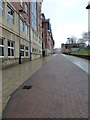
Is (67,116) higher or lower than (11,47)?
lower

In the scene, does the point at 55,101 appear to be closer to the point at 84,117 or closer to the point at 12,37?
the point at 84,117

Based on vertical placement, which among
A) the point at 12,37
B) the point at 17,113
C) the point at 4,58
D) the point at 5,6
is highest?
the point at 5,6

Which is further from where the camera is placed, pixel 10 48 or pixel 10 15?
pixel 10 15

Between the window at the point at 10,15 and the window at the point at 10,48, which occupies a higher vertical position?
the window at the point at 10,15

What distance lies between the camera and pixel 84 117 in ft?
15.1

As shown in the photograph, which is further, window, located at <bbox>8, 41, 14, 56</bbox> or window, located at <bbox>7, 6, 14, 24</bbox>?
window, located at <bbox>7, 6, 14, 24</bbox>

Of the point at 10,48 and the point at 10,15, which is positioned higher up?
the point at 10,15

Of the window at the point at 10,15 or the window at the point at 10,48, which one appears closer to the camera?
the window at the point at 10,48

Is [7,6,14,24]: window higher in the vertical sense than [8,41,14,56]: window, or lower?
higher

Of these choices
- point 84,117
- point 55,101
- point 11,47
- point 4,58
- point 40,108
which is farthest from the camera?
point 11,47

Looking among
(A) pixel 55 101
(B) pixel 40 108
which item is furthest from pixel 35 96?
(B) pixel 40 108

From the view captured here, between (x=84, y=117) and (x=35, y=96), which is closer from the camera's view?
(x=84, y=117)

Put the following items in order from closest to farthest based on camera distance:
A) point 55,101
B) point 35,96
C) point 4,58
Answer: point 55,101 < point 35,96 < point 4,58

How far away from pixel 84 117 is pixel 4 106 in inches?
89.5
